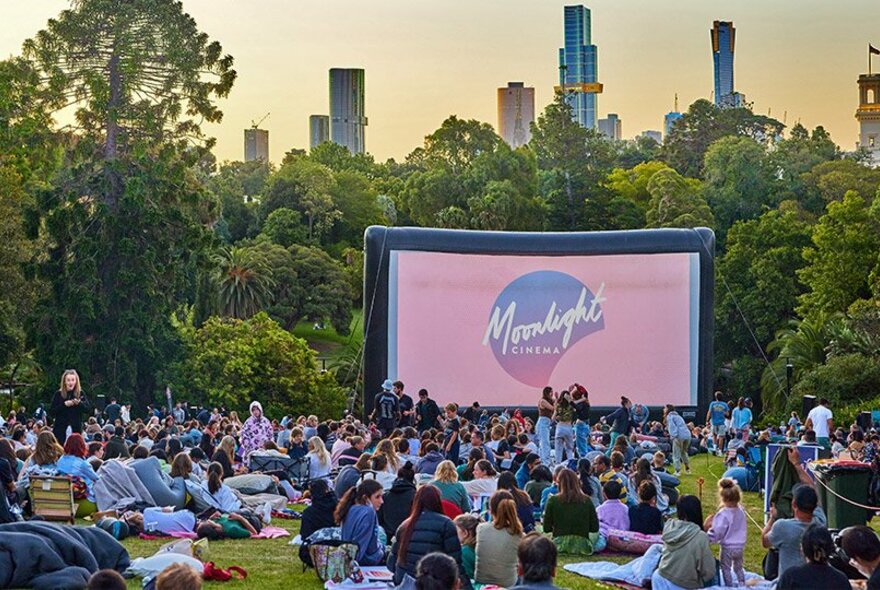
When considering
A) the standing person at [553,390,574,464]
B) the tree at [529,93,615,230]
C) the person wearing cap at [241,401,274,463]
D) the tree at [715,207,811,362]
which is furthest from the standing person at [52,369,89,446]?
the tree at [529,93,615,230]

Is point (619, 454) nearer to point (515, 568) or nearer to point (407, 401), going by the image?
point (515, 568)

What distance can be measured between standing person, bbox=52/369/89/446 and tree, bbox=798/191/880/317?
2890cm

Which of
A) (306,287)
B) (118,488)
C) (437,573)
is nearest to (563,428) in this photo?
(118,488)

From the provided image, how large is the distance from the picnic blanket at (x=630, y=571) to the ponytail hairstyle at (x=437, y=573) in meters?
4.88

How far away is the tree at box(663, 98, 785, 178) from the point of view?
295ft

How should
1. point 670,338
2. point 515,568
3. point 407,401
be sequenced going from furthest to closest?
point 670,338 → point 407,401 → point 515,568

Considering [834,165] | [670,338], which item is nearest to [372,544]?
[670,338]

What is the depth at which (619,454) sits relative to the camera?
15.4 meters

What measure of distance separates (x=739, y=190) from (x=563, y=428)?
42.3 meters

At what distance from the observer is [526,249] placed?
98.4 feet

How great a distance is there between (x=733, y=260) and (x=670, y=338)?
1683cm

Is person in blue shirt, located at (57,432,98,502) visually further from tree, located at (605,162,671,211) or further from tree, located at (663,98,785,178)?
tree, located at (663,98,785,178)

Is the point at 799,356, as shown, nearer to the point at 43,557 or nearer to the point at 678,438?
the point at 678,438

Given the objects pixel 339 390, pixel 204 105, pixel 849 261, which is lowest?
pixel 339 390
